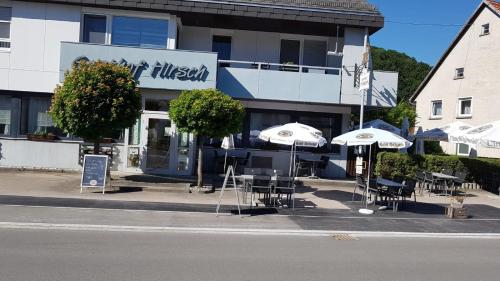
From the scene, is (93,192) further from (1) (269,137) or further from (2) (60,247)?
(2) (60,247)

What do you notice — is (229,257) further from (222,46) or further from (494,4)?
(494,4)

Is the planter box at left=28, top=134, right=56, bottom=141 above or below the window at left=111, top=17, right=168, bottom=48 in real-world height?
below

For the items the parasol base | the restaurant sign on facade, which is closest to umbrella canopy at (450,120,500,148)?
the parasol base

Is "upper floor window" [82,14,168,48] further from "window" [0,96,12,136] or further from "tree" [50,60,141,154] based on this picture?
"tree" [50,60,141,154]

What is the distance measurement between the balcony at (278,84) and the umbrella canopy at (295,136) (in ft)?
13.6

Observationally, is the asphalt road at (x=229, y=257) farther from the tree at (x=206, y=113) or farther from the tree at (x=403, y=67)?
the tree at (x=403, y=67)

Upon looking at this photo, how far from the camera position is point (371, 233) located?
10.8m

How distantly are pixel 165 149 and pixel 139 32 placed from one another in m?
4.74

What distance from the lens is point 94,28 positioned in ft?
62.8

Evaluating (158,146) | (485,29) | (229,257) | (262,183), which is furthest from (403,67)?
(229,257)

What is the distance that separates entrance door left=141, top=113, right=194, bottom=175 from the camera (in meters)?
18.1

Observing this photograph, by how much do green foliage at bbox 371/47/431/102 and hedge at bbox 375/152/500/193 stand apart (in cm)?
4343

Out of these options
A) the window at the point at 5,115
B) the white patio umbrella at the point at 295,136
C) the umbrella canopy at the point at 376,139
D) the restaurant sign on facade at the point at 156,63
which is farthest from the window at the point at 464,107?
the window at the point at 5,115

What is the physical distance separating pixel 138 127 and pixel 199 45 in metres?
5.11
